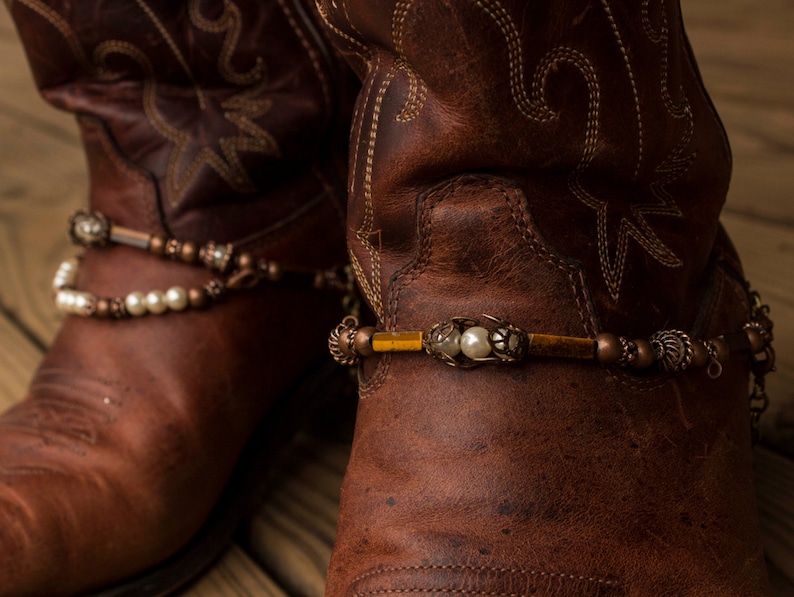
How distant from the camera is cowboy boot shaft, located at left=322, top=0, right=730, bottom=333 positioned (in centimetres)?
50

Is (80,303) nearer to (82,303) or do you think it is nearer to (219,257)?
(82,303)

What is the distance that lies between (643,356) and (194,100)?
1.73ft

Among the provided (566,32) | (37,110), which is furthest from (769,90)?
(37,110)

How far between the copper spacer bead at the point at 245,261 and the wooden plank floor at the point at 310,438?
0.78 feet

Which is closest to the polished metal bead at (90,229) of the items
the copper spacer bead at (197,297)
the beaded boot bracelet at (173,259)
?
the beaded boot bracelet at (173,259)

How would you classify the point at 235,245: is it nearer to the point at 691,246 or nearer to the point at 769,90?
the point at 691,246

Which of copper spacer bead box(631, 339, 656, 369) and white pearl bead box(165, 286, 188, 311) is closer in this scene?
copper spacer bead box(631, 339, 656, 369)

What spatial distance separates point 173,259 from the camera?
839mm

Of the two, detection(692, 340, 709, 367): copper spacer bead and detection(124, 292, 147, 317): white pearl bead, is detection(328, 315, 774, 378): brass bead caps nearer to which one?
detection(692, 340, 709, 367): copper spacer bead

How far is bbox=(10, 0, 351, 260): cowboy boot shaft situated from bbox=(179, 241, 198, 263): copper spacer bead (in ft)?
0.06

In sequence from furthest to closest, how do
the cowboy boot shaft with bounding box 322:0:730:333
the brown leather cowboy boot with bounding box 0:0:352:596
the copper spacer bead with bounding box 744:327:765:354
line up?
the brown leather cowboy boot with bounding box 0:0:352:596 → the copper spacer bead with bounding box 744:327:765:354 → the cowboy boot shaft with bounding box 322:0:730:333

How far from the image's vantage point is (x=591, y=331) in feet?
1.77

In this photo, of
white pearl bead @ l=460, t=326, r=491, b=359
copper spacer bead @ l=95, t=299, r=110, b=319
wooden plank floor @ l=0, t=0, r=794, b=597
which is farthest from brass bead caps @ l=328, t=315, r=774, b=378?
copper spacer bead @ l=95, t=299, r=110, b=319

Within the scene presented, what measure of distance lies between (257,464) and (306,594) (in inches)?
6.3
